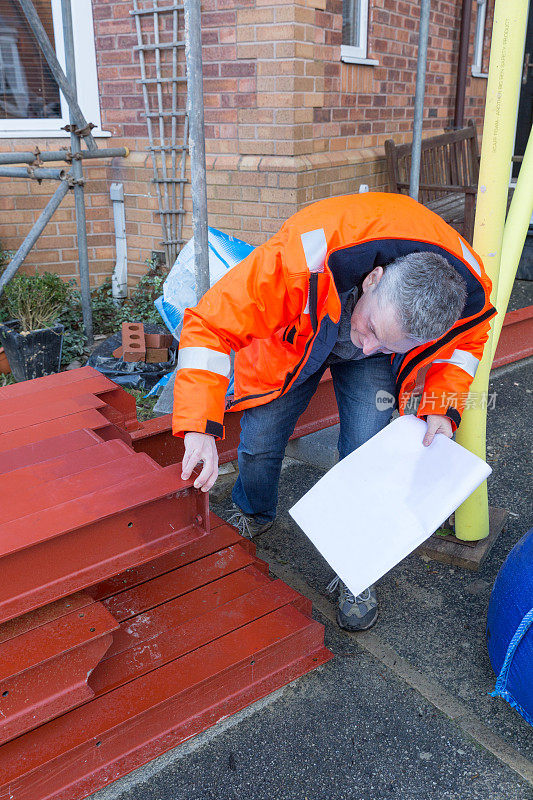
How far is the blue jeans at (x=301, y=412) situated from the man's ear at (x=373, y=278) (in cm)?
A: 53

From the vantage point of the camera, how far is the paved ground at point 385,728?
5.97ft

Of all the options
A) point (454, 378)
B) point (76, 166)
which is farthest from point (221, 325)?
point (76, 166)

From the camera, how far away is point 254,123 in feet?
15.8

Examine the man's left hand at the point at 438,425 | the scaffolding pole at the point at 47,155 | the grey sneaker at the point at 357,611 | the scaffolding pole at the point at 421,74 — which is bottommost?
the grey sneaker at the point at 357,611

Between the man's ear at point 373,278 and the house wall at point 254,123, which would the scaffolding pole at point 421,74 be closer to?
the house wall at point 254,123

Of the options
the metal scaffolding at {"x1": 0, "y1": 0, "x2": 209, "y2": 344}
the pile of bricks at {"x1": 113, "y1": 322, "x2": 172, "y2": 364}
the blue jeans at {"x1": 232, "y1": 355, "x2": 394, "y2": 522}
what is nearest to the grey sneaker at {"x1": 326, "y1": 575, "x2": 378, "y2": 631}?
the blue jeans at {"x1": 232, "y1": 355, "x2": 394, "y2": 522}

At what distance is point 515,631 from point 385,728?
49cm

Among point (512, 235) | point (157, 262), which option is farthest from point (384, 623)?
point (157, 262)

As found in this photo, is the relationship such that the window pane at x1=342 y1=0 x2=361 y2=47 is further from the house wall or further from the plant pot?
the plant pot

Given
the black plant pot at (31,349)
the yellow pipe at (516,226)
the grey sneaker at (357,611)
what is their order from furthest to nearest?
1. the black plant pot at (31,349)
2. the yellow pipe at (516,226)
3. the grey sneaker at (357,611)

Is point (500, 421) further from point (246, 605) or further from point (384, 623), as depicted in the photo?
point (246, 605)

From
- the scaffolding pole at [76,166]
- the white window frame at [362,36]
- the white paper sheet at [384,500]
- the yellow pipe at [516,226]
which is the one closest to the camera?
the white paper sheet at [384,500]

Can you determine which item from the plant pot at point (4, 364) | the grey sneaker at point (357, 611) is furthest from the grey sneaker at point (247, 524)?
the plant pot at point (4, 364)

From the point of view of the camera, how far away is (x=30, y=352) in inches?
165
